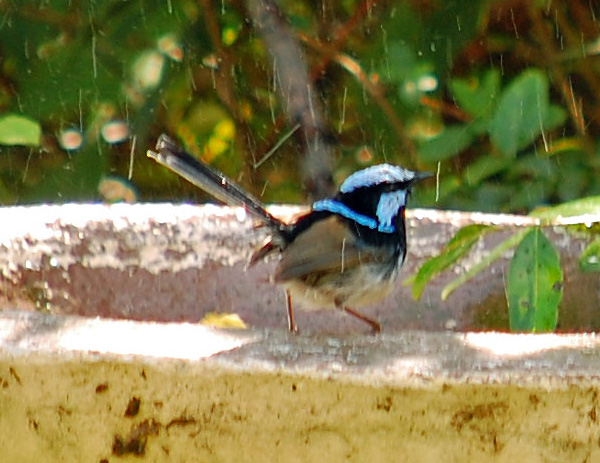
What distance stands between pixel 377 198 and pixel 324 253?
30cm

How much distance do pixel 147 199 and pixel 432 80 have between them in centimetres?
146

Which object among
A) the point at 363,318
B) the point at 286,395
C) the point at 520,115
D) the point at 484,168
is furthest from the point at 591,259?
the point at 484,168

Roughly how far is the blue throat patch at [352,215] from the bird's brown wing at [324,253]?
7 cm

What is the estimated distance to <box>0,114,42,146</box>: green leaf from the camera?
384cm

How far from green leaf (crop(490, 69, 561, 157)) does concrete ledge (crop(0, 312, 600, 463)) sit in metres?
2.11

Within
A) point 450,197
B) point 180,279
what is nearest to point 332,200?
point 180,279

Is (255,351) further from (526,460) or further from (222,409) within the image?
(526,460)

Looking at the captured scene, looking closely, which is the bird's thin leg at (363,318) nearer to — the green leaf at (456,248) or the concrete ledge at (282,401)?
the green leaf at (456,248)

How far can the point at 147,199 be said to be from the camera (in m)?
5.49

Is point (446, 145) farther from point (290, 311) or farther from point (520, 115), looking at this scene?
point (290, 311)

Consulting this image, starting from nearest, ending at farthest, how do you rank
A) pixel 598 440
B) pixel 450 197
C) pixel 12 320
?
1. pixel 598 440
2. pixel 12 320
3. pixel 450 197

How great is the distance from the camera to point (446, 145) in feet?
14.2

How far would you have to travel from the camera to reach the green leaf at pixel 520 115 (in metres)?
4.13

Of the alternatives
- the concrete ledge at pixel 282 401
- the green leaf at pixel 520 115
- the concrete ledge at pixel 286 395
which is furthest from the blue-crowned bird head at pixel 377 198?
the concrete ledge at pixel 282 401
